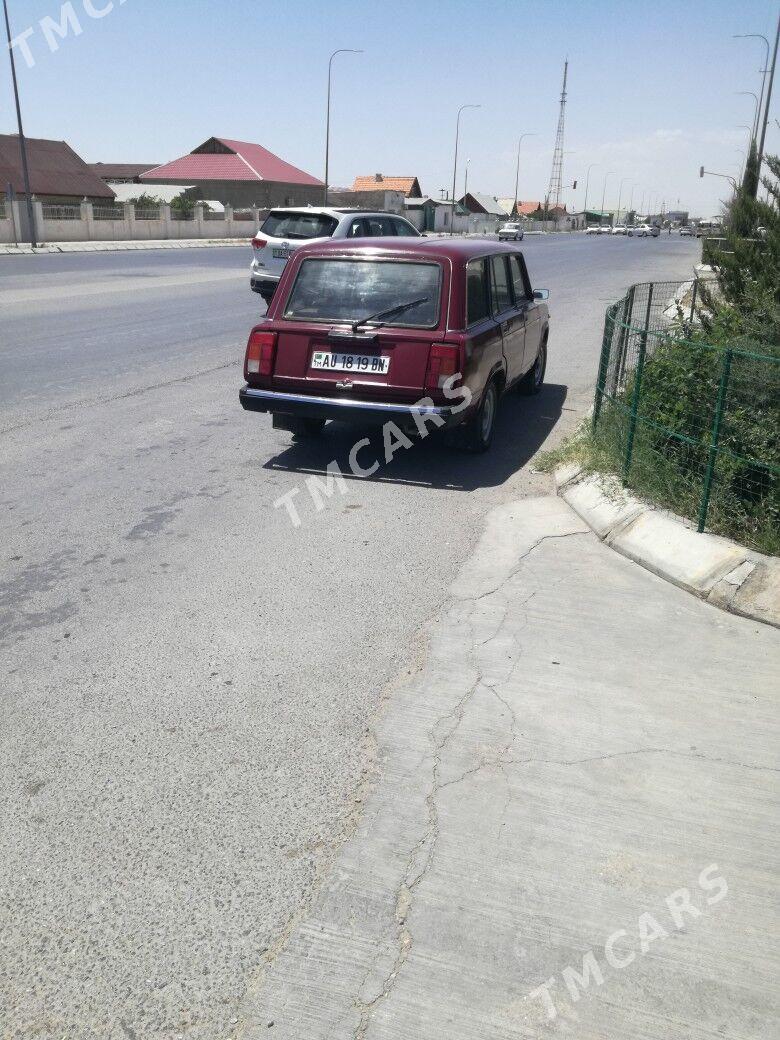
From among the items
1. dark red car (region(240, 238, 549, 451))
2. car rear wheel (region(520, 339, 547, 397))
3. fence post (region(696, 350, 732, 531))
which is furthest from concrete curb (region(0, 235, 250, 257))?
fence post (region(696, 350, 732, 531))

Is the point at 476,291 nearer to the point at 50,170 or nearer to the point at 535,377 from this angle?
the point at 535,377

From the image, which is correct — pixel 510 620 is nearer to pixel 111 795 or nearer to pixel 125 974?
pixel 111 795

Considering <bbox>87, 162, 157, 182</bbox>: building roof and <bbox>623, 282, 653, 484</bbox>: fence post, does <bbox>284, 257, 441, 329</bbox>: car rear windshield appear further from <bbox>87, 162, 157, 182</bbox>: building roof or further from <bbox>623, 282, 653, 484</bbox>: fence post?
<bbox>87, 162, 157, 182</bbox>: building roof

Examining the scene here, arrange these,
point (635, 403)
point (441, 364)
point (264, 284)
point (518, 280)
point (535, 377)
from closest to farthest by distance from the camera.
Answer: point (635, 403)
point (441, 364)
point (518, 280)
point (535, 377)
point (264, 284)

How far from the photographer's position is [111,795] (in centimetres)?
330

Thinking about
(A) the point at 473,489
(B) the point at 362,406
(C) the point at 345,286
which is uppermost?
(C) the point at 345,286

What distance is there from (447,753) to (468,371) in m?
3.85

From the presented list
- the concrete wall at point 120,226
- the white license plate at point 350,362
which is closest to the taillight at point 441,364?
the white license plate at point 350,362

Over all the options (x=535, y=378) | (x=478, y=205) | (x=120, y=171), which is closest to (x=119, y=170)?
(x=120, y=171)

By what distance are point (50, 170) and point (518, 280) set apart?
60.1m

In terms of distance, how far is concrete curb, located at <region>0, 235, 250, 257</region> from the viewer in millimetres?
35562

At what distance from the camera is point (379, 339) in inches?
272

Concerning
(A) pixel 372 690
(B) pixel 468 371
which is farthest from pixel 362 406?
(A) pixel 372 690

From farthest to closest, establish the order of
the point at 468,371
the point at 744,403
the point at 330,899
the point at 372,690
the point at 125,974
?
the point at 468,371
the point at 744,403
the point at 372,690
the point at 330,899
the point at 125,974
